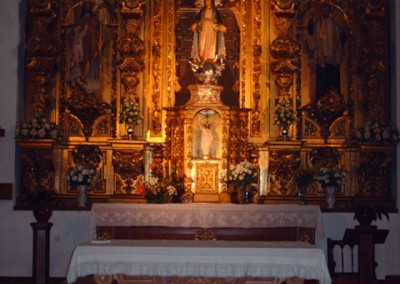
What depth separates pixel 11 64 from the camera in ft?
54.8

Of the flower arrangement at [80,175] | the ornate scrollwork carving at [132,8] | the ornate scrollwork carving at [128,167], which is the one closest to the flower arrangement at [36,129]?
the flower arrangement at [80,175]

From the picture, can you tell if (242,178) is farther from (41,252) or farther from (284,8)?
(41,252)

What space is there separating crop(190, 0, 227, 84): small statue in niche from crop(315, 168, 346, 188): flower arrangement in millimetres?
2971

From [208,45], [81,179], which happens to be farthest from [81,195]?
[208,45]

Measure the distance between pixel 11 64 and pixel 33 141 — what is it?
69.2 inches

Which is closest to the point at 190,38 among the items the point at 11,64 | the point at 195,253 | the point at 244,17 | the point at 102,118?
the point at 244,17

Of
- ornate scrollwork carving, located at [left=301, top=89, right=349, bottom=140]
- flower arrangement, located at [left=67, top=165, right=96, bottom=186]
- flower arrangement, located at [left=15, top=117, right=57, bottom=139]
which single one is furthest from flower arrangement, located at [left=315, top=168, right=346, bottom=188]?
flower arrangement, located at [left=15, top=117, right=57, bottom=139]

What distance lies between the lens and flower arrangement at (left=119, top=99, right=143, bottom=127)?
1677 cm

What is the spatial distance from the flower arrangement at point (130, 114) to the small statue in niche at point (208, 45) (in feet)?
4.95

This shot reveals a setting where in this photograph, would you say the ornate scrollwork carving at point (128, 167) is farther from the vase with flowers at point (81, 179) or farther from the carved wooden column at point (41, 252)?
the carved wooden column at point (41, 252)

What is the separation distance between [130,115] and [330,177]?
14.5 ft

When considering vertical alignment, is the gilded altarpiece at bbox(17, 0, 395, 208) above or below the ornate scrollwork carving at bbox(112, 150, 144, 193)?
above

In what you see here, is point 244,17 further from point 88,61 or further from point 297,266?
point 297,266

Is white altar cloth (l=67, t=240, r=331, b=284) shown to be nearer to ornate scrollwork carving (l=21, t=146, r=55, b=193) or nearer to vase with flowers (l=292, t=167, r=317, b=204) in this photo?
vase with flowers (l=292, t=167, r=317, b=204)
